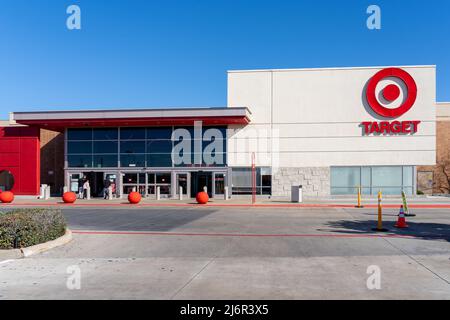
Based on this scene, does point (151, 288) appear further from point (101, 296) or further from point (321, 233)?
point (321, 233)

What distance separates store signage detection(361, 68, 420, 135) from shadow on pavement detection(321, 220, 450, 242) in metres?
16.0

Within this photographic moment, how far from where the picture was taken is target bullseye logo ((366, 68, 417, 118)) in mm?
30953

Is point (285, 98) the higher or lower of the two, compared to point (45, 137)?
higher

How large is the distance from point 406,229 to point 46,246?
1135 cm

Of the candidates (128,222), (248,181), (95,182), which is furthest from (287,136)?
(128,222)

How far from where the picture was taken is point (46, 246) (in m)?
10.7

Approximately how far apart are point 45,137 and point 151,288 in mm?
34996

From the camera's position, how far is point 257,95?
105ft

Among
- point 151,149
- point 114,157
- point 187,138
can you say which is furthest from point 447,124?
point 114,157

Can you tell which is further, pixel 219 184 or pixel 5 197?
pixel 219 184

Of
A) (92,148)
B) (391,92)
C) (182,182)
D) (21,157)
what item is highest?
(391,92)

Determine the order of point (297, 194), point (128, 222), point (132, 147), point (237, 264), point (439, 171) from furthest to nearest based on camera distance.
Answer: point (439, 171) → point (132, 147) → point (297, 194) → point (128, 222) → point (237, 264)

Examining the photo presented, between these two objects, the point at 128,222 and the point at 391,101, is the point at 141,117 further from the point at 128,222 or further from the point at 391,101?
the point at 391,101
